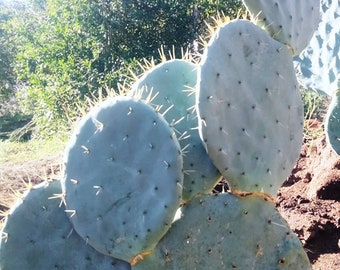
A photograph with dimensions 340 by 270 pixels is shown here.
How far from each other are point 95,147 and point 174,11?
6.32 metres

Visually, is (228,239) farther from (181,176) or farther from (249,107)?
(249,107)

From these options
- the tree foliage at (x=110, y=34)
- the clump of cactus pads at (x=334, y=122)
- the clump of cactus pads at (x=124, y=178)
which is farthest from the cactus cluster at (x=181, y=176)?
the tree foliage at (x=110, y=34)

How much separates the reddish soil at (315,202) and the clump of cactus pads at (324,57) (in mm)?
458

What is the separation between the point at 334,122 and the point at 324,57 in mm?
1018

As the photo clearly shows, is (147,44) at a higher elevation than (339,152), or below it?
below

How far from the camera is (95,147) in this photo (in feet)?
5.90

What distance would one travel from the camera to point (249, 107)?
2.04 meters

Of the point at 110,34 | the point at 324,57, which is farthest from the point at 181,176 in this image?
the point at 110,34

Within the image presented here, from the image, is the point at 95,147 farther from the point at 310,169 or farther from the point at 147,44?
the point at 147,44

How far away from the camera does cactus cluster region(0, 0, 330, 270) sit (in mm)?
1784

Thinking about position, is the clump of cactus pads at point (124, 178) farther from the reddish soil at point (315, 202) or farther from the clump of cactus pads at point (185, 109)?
the reddish soil at point (315, 202)

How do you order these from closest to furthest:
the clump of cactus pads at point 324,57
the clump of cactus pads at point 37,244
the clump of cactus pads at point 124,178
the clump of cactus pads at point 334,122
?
the clump of cactus pads at point 124,178, the clump of cactus pads at point 37,244, the clump of cactus pads at point 334,122, the clump of cactus pads at point 324,57

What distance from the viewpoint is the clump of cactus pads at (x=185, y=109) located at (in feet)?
6.56

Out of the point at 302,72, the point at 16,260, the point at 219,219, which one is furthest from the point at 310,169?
the point at 16,260
